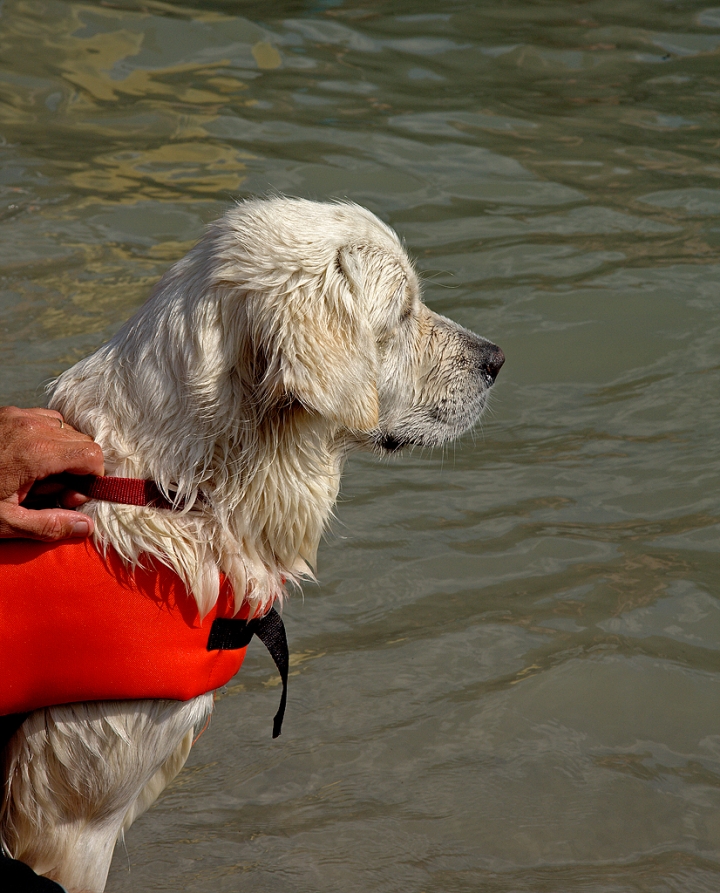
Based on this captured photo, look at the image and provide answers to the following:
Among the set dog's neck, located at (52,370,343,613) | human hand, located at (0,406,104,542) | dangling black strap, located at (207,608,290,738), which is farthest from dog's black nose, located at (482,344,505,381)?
human hand, located at (0,406,104,542)

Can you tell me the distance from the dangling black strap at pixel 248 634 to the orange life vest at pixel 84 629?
109mm

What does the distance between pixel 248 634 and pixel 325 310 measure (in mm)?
950

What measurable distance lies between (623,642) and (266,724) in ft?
5.01

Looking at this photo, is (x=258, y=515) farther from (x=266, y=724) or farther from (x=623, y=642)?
(x=623, y=642)

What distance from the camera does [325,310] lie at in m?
2.56

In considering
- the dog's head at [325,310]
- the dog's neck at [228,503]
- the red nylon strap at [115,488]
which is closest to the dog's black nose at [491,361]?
the dog's head at [325,310]

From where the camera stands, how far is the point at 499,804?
134 inches

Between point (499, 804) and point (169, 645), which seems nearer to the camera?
point (169, 645)

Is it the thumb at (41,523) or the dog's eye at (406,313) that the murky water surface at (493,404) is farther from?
the dog's eye at (406,313)

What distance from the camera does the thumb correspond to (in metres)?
2.35

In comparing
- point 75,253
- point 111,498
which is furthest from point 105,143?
point 111,498

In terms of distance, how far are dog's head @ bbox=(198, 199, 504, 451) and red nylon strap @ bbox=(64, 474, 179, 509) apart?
390 mm

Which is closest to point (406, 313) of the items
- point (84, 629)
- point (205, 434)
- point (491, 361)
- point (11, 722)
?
point (491, 361)

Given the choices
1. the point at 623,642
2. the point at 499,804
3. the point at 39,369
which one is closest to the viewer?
the point at 499,804
